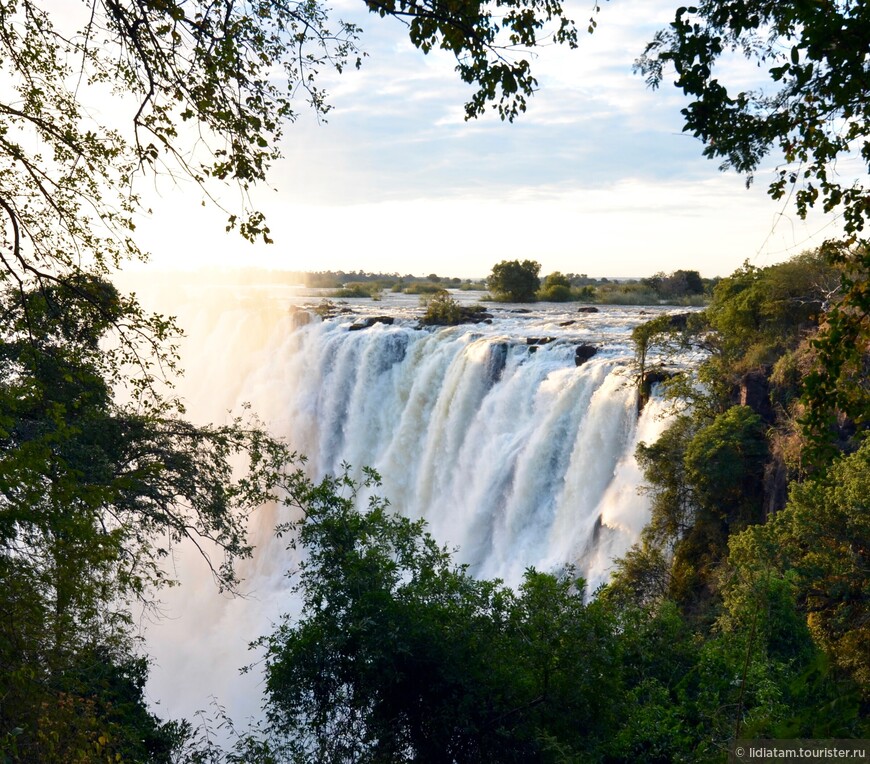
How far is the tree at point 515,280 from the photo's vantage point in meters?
42.4

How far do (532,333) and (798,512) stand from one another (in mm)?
13493

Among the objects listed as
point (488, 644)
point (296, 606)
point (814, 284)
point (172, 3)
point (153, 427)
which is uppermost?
point (172, 3)

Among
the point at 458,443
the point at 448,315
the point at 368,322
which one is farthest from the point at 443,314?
the point at 458,443

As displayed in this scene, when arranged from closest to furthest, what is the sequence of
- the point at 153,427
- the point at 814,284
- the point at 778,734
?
the point at 778,734 → the point at 153,427 → the point at 814,284

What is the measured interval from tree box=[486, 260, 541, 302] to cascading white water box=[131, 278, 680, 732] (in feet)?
34.6

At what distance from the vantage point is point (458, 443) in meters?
21.8

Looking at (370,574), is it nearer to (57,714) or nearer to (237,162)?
(57,714)

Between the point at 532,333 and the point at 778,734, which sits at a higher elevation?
the point at 532,333

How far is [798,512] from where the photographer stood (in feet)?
37.5

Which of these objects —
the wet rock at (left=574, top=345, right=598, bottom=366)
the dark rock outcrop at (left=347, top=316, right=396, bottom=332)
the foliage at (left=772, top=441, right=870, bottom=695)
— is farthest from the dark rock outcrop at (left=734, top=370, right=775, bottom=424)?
the dark rock outcrop at (left=347, top=316, right=396, bottom=332)

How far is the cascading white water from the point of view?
17.3 metres

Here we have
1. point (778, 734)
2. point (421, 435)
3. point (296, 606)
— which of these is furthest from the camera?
point (421, 435)

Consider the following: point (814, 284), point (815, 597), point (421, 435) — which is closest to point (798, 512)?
point (815, 597)

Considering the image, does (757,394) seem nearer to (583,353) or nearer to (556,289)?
(583,353)
